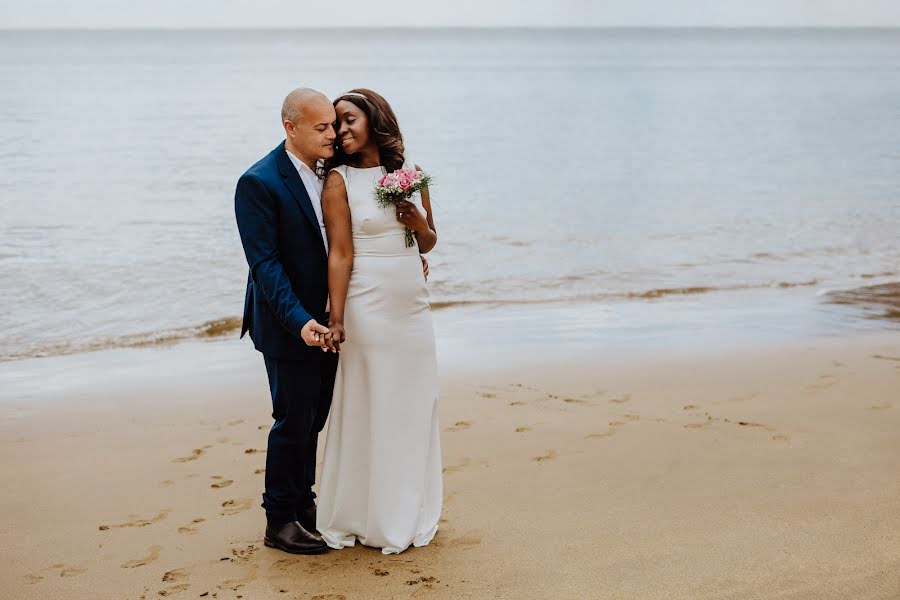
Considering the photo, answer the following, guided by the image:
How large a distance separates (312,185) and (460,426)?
96.8 inches

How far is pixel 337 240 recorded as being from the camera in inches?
149

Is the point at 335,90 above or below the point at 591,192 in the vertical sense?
above

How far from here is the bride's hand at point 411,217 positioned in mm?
3754

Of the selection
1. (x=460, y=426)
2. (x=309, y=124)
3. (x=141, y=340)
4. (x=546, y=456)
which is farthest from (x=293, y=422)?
(x=141, y=340)

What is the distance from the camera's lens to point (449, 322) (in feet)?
30.9

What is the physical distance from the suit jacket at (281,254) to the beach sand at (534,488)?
98cm

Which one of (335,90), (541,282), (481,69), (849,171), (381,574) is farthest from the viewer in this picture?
(481,69)

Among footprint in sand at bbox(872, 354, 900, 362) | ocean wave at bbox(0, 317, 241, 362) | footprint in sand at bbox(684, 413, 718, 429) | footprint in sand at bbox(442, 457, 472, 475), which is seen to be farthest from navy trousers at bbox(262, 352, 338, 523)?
ocean wave at bbox(0, 317, 241, 362)

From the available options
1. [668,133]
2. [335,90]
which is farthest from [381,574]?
[335,90]

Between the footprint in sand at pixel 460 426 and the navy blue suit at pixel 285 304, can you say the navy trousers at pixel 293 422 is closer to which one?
the navy blue suit at pixel 285 304

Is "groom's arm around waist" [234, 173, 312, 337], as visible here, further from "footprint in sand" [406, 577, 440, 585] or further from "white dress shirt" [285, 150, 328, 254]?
"footprint in sand" [406, 577, 440, 585]

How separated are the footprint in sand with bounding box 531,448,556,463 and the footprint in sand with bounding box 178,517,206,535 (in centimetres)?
180

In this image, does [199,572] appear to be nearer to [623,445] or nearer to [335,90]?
[623,445]

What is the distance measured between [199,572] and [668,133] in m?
30.7
